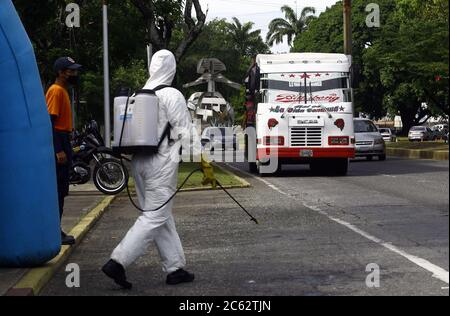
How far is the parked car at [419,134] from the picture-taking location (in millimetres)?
71812

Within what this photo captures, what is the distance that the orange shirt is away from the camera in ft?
34.4

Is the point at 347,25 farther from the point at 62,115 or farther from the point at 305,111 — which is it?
the point at 62,115

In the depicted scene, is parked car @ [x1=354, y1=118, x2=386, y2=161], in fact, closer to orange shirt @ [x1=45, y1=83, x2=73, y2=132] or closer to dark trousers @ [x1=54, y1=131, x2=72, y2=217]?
dark trousers @ [x1=54, y1=131, x2=72, y2=217]

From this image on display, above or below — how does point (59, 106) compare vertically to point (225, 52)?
below

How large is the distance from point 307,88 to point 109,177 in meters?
7.28

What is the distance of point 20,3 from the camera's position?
22.6 metres

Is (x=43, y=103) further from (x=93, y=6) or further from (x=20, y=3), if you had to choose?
(x=93, y=6)

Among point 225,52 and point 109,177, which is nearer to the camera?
point 109,177

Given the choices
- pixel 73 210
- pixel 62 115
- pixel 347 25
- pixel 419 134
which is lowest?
pixel 419 134

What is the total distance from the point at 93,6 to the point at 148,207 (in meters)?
28.9

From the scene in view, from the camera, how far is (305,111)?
24.8 meters

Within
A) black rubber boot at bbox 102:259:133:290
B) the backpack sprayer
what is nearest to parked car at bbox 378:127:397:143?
the backpack sprayer

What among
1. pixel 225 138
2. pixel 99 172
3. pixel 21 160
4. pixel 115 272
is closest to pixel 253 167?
pixel 99 172

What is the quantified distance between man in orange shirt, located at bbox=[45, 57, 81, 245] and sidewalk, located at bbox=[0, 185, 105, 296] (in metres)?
1.87
